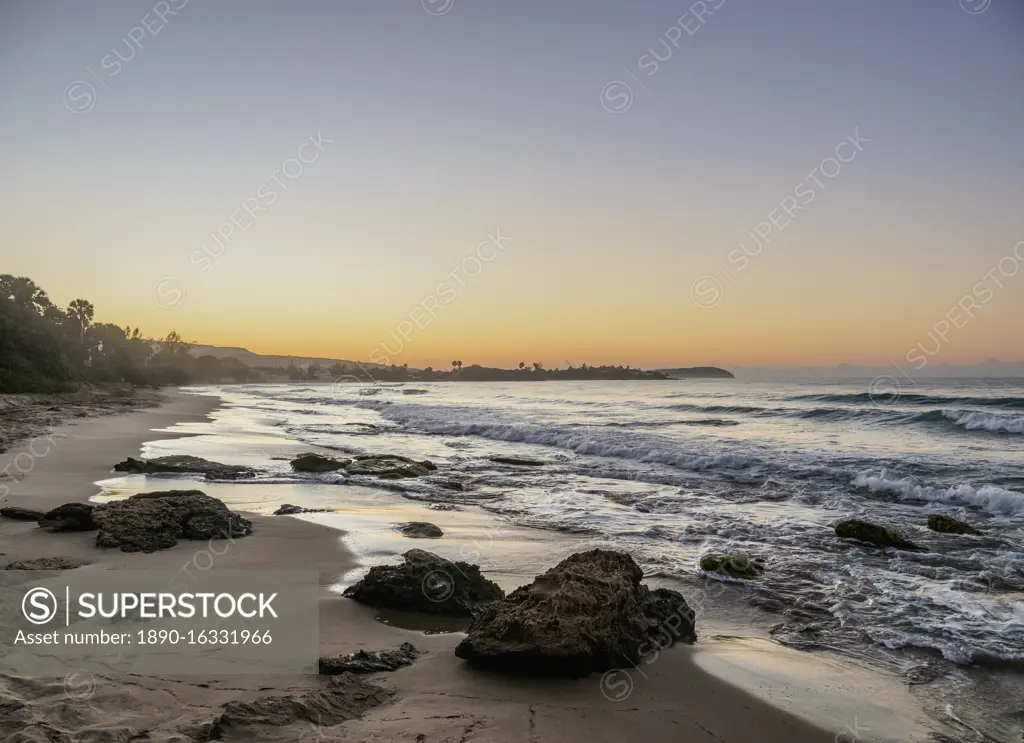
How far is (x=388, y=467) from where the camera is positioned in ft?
47.7

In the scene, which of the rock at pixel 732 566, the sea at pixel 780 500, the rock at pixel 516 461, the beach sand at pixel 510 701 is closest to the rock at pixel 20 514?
the sea at pixel 780 500

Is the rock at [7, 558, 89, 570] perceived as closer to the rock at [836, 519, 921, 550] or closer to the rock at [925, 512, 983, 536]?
the rock at [836, 519, 921, 550]

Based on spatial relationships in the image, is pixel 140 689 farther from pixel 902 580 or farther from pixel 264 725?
pixel 902 580

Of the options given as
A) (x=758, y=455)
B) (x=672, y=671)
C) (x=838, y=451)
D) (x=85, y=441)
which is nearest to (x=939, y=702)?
(x=672, y=671)

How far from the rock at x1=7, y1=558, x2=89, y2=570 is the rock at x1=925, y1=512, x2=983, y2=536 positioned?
1123cm

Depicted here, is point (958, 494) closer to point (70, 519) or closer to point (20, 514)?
point (70, 519)

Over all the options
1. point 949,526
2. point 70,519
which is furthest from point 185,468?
point 949,526

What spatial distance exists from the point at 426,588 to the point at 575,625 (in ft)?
5.80

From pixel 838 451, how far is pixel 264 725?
728 inches

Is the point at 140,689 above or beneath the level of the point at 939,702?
above

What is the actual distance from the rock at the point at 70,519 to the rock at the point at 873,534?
385 inches

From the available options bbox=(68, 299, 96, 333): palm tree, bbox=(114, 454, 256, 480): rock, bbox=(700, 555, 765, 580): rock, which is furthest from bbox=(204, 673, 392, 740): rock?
bbox=(68, 299, 96, 333): palm tree

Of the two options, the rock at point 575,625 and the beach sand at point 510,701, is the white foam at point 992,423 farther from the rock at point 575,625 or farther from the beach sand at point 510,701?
the rock at point 575,625

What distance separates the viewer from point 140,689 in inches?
145
